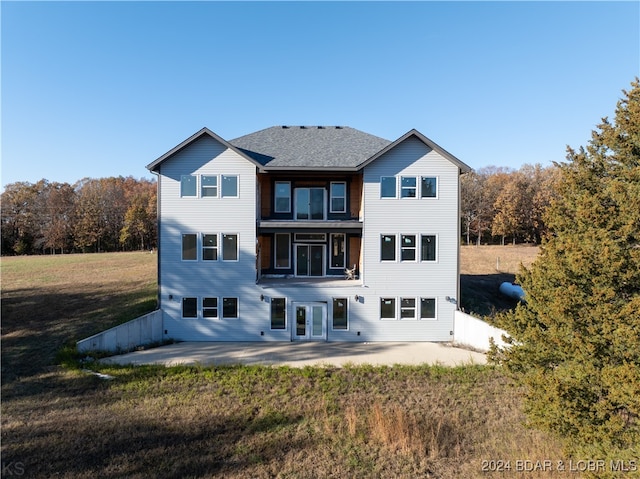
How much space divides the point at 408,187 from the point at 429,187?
1.03m

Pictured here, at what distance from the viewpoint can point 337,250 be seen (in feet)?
61.5

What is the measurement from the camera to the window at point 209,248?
53.6 feet

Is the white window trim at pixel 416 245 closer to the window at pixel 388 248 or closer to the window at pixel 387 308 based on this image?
the window at pixel 388 248

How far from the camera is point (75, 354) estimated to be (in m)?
13.1

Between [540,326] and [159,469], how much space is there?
31.0 ft

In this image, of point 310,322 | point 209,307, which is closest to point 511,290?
point 310,322

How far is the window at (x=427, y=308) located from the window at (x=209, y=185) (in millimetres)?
11411

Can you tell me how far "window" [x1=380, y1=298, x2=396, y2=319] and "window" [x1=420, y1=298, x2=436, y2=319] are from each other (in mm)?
1358

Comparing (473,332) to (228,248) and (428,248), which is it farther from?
(228,248)

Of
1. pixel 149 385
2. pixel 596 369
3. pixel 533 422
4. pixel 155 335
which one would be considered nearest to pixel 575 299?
pixel 596 369

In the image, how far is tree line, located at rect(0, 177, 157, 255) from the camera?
2042 inches

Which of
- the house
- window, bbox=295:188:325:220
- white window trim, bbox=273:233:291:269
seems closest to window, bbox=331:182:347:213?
window, bbox=295:188:325:220

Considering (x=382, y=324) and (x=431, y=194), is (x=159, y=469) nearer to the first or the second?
(x=382, y=324)

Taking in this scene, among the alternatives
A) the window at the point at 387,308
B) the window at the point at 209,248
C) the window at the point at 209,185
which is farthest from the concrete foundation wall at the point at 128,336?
the window at the point at 387,308
